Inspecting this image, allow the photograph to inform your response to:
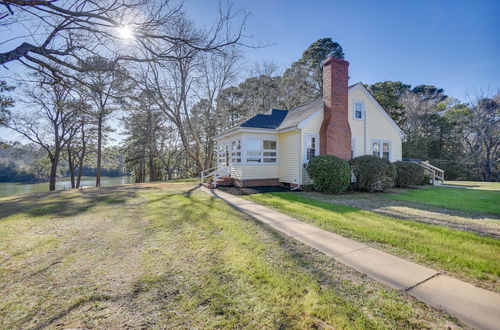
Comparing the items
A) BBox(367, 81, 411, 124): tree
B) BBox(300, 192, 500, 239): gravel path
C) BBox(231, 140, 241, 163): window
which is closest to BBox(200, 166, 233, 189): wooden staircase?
BBox(231, 140, 241, 163): window

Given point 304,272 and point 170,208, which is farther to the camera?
point 170,208

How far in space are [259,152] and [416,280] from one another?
10.1 meters

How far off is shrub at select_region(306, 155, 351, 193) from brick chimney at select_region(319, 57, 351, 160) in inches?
59.6

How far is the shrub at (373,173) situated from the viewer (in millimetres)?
10398

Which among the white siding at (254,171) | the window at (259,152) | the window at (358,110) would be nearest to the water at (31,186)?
the white siding at (254,171)

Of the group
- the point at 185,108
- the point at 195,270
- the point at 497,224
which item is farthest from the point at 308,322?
the point at 185,108

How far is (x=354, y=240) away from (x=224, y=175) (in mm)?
10287

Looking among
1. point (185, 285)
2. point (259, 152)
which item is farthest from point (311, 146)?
point (185, 285)

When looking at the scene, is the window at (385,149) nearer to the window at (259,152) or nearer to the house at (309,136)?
the house at (309,136)

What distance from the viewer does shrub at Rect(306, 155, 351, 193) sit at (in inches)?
392

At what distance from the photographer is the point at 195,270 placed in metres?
A: 3.06

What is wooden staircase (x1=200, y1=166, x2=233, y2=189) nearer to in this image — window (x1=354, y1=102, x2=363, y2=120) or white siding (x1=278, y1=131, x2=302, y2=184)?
white siding (x1=278, y1=131, x2=302, y2=184)

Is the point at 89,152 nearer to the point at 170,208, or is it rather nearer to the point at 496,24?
the point at 170,208

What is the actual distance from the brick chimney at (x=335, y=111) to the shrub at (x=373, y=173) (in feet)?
4.58
